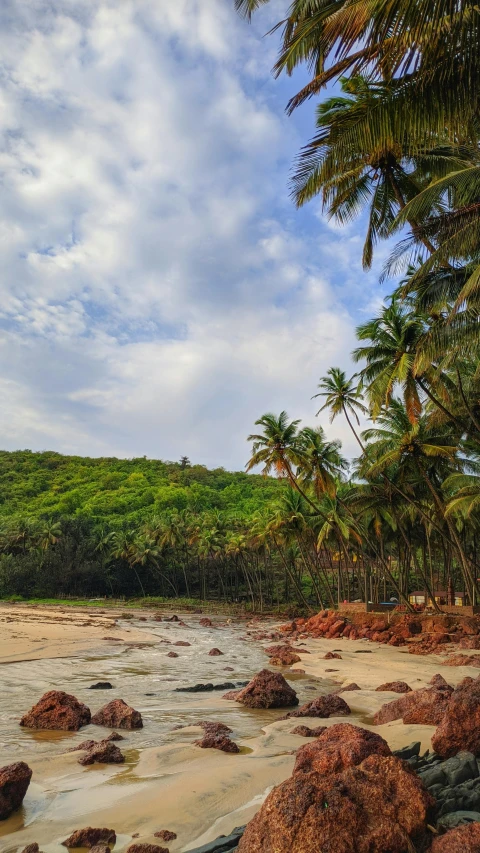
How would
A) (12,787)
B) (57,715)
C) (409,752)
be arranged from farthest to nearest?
(57,715) → (409,752) → (12,787)

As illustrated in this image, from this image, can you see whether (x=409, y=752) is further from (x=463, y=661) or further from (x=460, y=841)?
(x=463, y=661)

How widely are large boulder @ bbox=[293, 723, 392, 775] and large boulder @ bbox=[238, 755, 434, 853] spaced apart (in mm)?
522

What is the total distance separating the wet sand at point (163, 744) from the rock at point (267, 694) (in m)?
0.31

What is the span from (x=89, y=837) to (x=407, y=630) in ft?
73.6

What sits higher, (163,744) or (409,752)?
(409,752)

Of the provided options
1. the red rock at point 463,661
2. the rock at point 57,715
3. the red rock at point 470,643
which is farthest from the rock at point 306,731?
the red rock at point 470,643

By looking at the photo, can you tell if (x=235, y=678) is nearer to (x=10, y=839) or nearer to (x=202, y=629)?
(x=10, y=839)

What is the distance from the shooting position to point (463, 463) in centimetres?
2984

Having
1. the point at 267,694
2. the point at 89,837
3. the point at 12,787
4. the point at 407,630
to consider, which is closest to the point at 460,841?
the point at 89,837

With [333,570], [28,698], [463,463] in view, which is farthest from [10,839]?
[333,570]

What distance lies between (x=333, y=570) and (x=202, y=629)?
98.7 feet

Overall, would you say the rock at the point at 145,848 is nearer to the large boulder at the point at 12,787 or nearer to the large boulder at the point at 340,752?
the large boulder at the point at 340,752

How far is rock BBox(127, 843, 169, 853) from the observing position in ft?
12.5

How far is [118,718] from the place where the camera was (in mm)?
8422
